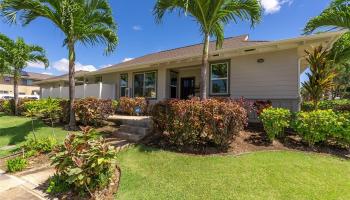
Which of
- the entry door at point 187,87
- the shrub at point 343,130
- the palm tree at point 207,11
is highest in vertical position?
the palm tree at point 207,11

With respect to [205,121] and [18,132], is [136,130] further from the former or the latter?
[18,132]

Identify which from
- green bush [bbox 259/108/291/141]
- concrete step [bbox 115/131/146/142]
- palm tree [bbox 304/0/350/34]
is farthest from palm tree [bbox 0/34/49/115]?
palm tree [bbox 304/0/350/34]

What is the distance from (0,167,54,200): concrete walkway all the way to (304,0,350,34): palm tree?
414 inches

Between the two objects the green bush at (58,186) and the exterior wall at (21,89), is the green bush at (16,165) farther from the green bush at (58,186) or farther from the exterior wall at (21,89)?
the exterior wall at (21,89)

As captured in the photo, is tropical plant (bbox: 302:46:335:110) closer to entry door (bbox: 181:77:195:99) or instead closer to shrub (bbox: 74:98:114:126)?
entry door (bbox: 181:77:195:99)

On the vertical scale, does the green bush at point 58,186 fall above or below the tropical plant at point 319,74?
below

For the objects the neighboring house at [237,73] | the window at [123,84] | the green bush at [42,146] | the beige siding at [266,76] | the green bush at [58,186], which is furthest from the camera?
the window at [123,84]

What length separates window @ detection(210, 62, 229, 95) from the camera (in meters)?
11.6

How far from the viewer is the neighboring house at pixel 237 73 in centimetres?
957

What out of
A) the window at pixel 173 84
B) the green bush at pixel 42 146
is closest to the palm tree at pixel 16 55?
the window at pixel 173 84

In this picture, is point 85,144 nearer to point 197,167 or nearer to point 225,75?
point 197,167

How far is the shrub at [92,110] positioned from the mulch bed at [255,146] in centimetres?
332

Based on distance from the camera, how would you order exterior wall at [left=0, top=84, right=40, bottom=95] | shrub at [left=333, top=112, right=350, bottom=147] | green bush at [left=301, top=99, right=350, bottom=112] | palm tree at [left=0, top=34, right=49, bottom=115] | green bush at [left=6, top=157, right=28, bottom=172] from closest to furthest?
green bush at [left=6, top=157, right=28, bottom=172] → shrub at [left=333, top=112, right=350, bottom=147] → green bush at [left=301, top=99, right=350, bottom=112] → palm tree at [left=0, top=34, right=49, bottom=115] → exterior wall at [left=0, top=84, right=40, bottom=95]

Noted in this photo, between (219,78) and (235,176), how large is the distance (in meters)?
7.64
